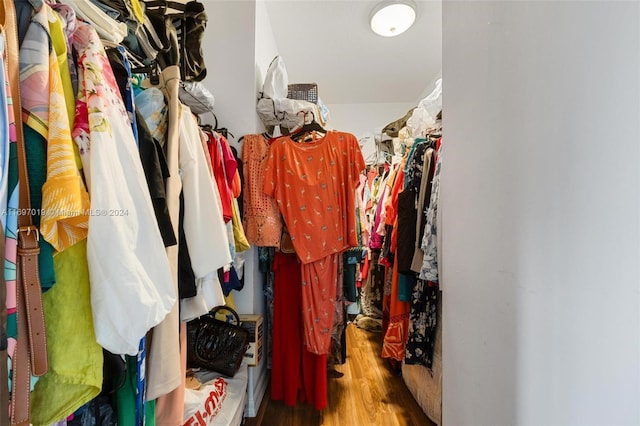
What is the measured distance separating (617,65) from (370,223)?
216 cm

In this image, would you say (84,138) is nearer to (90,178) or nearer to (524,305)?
(90,178)

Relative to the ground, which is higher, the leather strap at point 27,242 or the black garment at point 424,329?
the leather strap at point 27,242

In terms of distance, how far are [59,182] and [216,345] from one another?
1.10 m

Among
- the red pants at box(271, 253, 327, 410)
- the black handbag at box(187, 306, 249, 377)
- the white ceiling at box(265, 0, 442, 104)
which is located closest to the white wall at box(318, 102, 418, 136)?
the white ceiling at box(265, 0, 442, 104)

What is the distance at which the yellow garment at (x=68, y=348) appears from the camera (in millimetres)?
435

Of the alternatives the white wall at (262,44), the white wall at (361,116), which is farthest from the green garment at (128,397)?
the white wall at (361,116)

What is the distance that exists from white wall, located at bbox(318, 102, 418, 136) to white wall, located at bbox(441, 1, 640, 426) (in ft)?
8.25

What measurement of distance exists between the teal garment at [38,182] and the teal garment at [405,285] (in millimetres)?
1364

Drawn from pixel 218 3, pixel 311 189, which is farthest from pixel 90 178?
pixel 218 3

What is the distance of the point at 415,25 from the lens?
191cm

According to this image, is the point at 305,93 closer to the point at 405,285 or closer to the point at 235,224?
the point at 235,224

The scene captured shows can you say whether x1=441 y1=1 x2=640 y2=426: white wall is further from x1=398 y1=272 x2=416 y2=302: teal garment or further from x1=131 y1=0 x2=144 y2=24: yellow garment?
x1=131 y1=0 x2=144 y2=24: yellow garment

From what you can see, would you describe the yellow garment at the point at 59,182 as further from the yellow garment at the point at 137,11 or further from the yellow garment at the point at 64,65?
the yellow garment at the point at 137,11

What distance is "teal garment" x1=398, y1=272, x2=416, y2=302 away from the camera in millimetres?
1468
